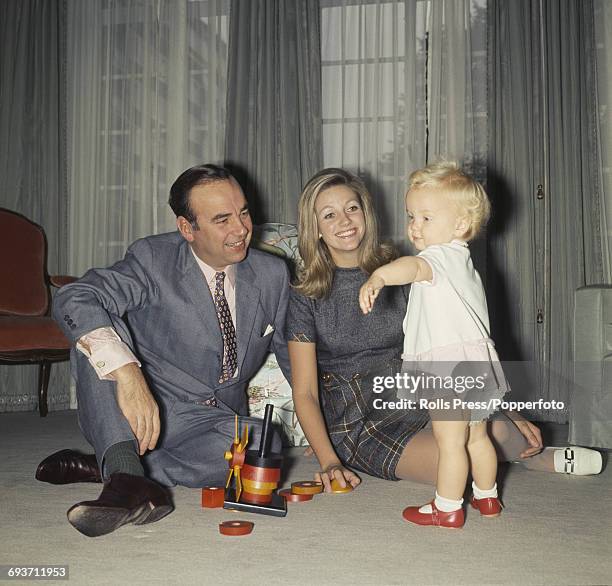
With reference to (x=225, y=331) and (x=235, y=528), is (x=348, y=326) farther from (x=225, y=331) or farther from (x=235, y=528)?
(x=235, y=528)

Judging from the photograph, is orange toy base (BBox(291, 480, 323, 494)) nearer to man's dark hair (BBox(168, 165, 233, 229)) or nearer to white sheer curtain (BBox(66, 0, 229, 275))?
man's dark hair (BBox(168, 165, 233, 229))

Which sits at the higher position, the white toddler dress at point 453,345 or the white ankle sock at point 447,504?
the white toddler dress at point 453,345

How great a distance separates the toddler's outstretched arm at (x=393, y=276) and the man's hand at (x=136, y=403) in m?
0.60

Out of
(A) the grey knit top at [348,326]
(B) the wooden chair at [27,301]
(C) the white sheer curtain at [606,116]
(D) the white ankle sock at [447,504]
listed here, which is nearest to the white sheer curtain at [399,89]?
(C) the white sheer curtain at [606,116]

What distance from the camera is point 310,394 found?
2.29 metres

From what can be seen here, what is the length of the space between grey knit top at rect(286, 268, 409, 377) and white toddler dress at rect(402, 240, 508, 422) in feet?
1.88

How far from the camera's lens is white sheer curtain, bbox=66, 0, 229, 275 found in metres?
4.57

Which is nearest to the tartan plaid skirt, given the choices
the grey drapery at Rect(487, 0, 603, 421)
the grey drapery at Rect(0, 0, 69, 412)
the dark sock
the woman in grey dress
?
the woman in grey dress

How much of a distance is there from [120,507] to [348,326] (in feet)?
3.13

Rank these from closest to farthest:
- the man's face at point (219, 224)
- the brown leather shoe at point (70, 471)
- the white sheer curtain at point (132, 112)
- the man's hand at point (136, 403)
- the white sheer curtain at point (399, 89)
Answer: the man's hand at point (136, 403)
the man's face at point (219, 224)
the brown leather shoe at point (70, 471)
the white sheer curtain at point (399, 89)
the white sheer curtain at point (132, 112)

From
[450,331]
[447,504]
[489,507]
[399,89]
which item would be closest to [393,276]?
[450,331]

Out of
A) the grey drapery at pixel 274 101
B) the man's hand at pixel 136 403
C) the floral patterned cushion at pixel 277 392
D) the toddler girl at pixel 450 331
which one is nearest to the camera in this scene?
the toddler girl at pixel 450 331

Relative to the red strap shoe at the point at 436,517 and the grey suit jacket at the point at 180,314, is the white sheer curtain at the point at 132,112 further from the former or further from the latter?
the red strap shoe at the point at 436,517

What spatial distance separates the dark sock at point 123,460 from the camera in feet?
5.99
